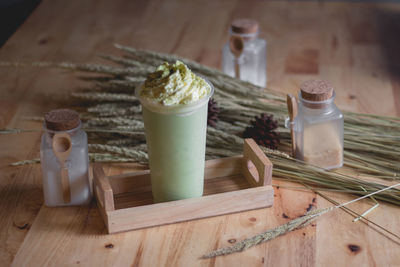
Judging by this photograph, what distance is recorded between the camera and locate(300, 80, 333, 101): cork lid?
1334 mm

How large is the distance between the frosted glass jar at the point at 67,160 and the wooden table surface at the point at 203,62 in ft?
0.18

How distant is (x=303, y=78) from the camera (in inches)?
75.3

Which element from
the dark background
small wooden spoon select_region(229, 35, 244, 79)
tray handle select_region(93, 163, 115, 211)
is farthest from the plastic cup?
the dark background

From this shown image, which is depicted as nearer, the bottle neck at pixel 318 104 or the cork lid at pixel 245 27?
the bottle neck at pixel 318 104

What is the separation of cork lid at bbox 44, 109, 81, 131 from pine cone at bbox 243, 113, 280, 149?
1.54 feet

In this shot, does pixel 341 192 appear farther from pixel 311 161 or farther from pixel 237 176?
pixel 237 176

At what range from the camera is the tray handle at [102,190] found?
3.80ft

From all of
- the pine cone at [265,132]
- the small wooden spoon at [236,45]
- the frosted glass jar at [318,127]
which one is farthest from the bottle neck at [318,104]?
the small wooden spoon at [236,45]

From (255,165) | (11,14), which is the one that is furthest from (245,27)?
(11,14)

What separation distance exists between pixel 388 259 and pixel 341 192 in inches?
9.4

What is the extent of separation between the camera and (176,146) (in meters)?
1.16

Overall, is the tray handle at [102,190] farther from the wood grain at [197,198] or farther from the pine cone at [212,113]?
the pine cone at [212,113]

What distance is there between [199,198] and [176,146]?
0.46ft

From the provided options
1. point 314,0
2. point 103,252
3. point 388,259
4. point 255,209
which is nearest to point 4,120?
point 103,252
